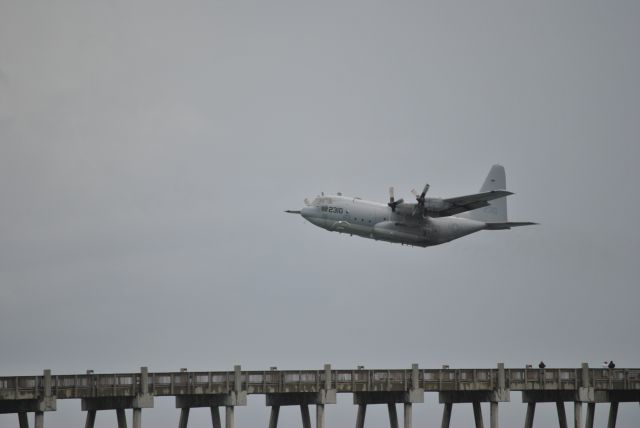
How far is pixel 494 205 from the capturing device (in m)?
105

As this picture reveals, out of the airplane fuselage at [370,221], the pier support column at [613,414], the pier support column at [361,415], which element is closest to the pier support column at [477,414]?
the pier support column at [361,415]

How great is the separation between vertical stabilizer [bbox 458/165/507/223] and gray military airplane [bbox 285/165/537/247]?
18 cm

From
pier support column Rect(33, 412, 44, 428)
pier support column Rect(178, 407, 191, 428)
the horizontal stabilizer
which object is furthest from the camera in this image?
the horizontal stabilizer

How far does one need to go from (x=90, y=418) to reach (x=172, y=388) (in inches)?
214

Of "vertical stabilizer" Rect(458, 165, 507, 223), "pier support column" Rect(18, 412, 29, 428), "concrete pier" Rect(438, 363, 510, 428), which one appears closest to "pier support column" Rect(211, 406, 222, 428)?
"pier support column" Rect(18, 412, 29, 428)

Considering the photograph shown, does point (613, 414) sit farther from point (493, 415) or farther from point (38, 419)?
point (38, 419)

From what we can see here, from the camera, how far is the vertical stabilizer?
10262cm

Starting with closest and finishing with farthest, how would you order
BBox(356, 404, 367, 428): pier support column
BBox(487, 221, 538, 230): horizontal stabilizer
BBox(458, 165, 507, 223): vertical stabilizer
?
1. BBox(356, 404, 367, 428): pier support column
2. BBox(487, 221, 538, 230): horizontal stabilizer
3. BBox(458, 165, 507, 223): vertical stabilizer

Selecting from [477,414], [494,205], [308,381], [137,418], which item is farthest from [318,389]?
[494,205]

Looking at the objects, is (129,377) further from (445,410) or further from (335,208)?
(335,208)

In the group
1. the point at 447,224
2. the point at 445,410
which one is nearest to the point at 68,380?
the point at 445,410

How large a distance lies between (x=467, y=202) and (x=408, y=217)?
511cm

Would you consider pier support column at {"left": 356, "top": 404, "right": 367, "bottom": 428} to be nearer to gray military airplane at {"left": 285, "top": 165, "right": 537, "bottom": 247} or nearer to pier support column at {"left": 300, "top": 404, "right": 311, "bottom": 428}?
pier support column at {"left": 300, "top": 404, "right": 311, "bottom": 428}

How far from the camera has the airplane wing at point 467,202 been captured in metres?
96.0
